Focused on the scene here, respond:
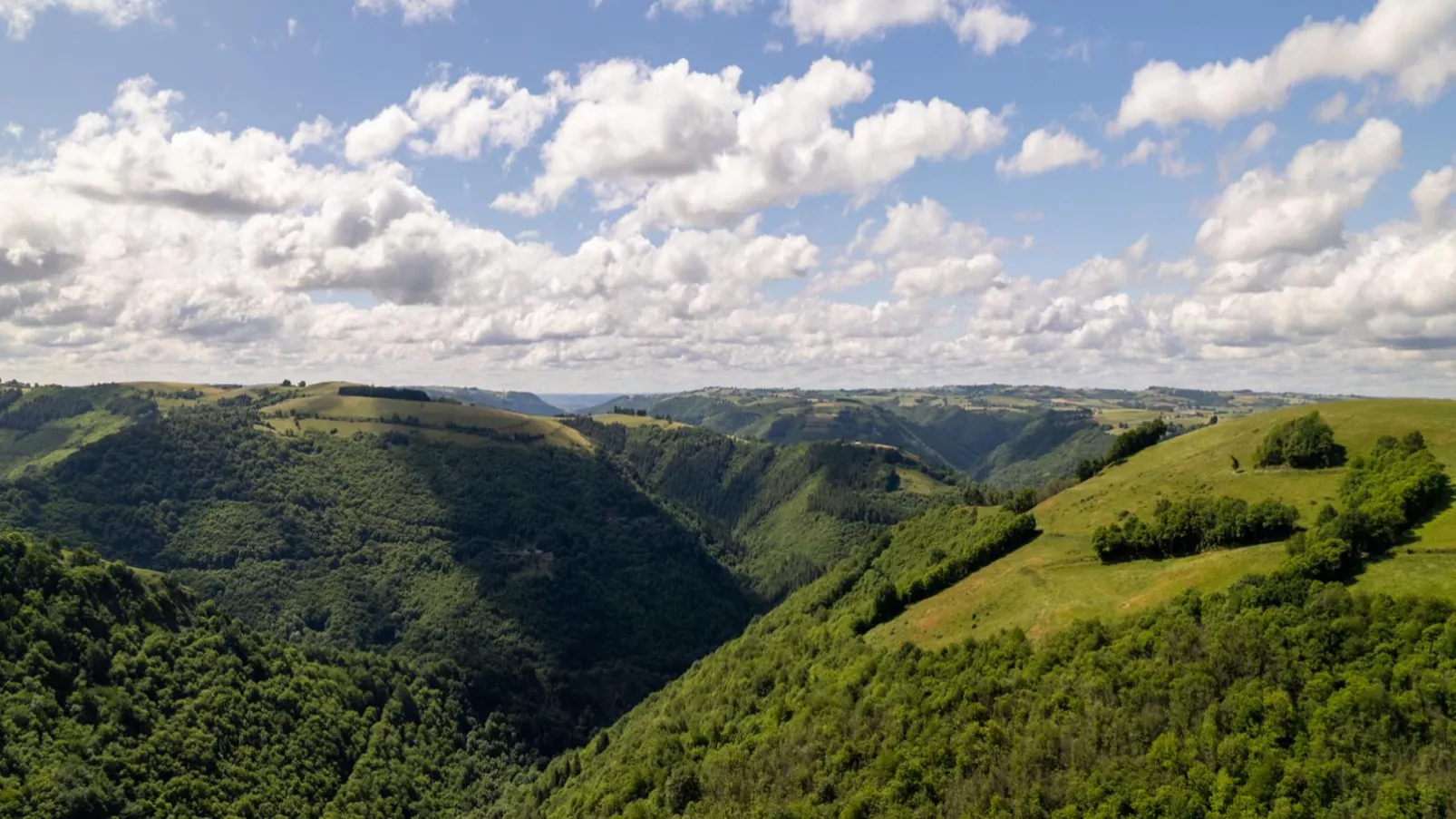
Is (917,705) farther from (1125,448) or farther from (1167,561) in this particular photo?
(1125,448)

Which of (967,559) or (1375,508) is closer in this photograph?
(1375,508)

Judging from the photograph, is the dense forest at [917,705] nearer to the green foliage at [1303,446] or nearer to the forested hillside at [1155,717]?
the forested hillside at [1155,717]

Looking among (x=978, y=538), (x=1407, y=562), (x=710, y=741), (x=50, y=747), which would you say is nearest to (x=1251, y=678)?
(x=1407, y=562)

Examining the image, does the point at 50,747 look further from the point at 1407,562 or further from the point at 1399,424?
the point at 1399,424

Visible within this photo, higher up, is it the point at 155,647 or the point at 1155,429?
the point at 1155,429

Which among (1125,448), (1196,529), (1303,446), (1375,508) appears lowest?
(1196,529)

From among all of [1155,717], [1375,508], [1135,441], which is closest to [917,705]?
[1155,717]

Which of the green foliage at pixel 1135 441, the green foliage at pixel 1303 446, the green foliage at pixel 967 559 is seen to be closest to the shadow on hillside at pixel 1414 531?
the green foliage at pixel 1303 446
